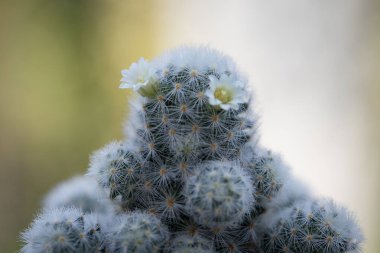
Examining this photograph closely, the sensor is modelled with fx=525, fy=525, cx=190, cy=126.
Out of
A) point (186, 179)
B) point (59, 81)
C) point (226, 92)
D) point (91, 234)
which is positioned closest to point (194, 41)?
point (59, 81)

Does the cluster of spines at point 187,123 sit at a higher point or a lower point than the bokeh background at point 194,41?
lower

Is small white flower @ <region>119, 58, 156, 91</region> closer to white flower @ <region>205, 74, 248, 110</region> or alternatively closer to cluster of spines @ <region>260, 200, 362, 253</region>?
white flower @ <region>205, 74, 248, 110</region>

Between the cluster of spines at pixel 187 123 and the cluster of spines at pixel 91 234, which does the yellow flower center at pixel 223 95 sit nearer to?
the cluster of spines at pixel 187 123

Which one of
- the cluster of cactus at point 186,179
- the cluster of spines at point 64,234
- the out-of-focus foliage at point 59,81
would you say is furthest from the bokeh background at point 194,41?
the cluster of spines at point 64,234

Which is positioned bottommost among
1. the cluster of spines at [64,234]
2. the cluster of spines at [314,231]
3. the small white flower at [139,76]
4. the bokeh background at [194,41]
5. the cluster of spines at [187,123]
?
the cluster of spines at [314,231]

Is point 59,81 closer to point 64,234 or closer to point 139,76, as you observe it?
point 139,76

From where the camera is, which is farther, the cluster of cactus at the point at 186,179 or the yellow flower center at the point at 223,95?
the yellow flower center at the point at 223,95

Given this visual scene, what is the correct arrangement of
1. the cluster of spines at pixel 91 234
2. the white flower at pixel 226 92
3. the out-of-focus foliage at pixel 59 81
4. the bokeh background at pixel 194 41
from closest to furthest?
the cluster of spines at pixel 91 234
the white flower at pixel 226 92
the bokeh background at pixel 194 41
the out-of-focus foliage at pixel 59 81

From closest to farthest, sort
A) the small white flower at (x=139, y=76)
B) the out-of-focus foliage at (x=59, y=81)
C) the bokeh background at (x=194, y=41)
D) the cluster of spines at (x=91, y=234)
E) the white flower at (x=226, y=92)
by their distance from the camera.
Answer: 1. the cluster of spines at (x=91, y=234)
2. the white flower at (x=226, y=92)
3. the small white flower at (x=139, y=76)
4. the bokeh background at (x=194, y=41)
5. the out-of-focus foliage at (x=59, y=81)

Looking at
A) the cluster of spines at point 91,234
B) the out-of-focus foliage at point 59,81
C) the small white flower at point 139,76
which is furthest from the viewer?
the out-of-focus foliage at point 59,81

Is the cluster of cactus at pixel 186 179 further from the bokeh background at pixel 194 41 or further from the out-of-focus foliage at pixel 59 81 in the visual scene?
the out-of-focus foliage at pixel 59 81
